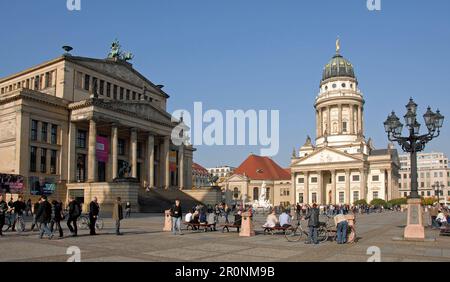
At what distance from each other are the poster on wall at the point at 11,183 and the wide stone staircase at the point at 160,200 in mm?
12953

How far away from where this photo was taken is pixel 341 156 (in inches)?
4368

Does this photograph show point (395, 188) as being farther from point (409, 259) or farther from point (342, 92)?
point (409, 259)

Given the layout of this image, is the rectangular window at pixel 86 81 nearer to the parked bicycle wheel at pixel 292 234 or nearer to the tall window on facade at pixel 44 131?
the tall window on facade at pixel 44 131

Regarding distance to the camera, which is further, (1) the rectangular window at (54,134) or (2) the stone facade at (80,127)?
(1) the rectangular window at (54,134)

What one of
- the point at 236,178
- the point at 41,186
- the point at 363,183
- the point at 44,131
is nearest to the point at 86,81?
the point at 44,131

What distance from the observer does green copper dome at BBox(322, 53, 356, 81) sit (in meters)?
125

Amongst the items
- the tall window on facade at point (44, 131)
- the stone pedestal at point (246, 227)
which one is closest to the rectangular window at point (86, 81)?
the tall window on facade at point (44, 131)

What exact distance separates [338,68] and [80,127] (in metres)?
86.8

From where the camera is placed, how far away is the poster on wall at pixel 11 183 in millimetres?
45375

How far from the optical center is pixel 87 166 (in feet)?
192

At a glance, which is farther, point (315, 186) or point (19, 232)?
point (315, 186)

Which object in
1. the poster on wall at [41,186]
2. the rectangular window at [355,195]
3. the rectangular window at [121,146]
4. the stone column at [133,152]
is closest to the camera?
the poster on wall at [41,186]
